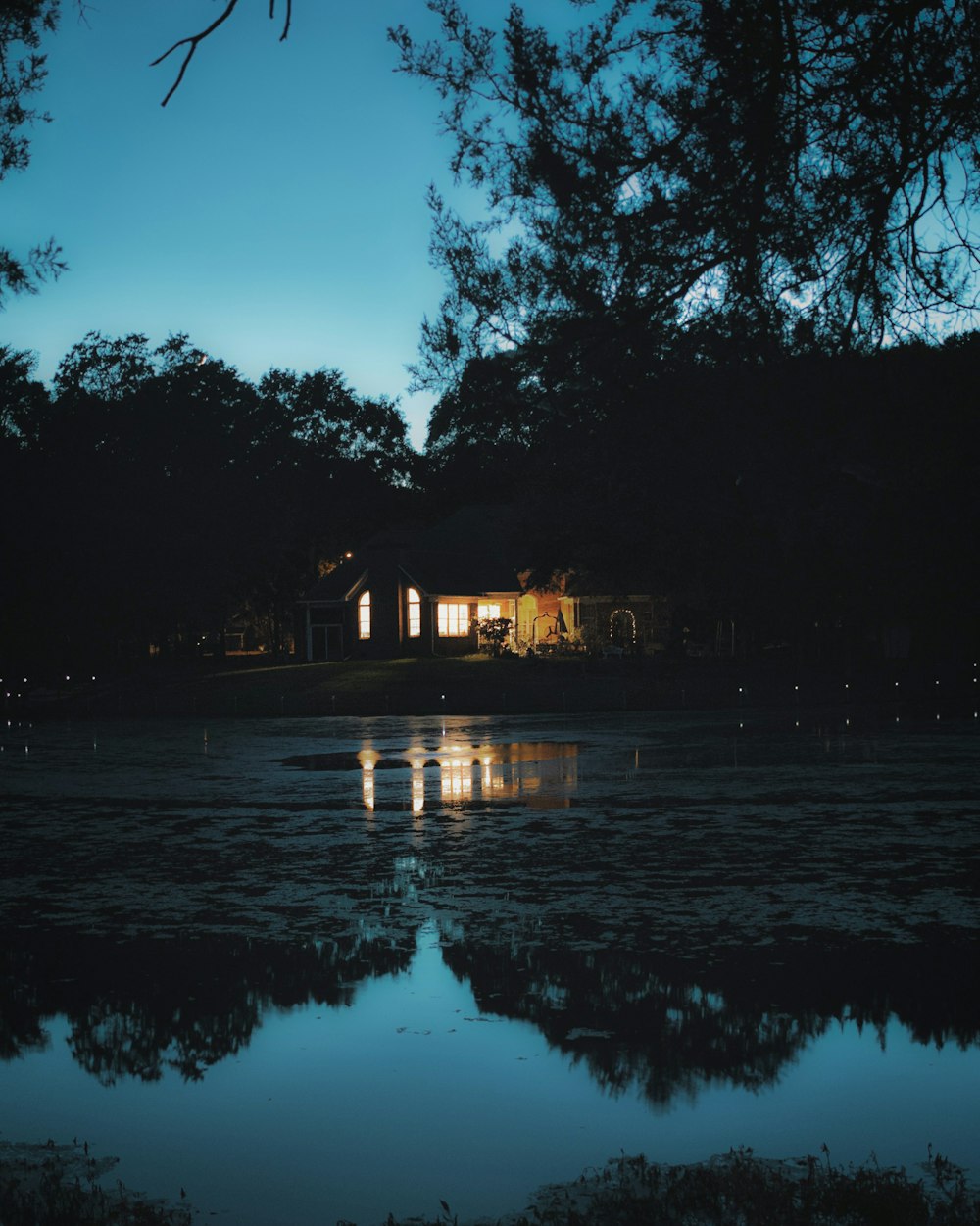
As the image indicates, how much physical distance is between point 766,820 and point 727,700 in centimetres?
2798

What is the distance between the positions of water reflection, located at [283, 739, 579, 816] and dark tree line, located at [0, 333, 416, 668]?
110 feet

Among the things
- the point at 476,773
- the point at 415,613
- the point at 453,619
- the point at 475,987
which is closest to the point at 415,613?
the point at 415,613

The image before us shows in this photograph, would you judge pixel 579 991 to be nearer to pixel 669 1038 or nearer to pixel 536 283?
pixel 669 1038

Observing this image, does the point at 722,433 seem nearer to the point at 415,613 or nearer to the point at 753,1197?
the point at 753,1197

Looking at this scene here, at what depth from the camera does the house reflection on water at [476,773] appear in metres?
19.8

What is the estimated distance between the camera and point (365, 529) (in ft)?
299

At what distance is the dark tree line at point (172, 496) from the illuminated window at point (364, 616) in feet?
37.1

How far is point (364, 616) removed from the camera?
2474 inches

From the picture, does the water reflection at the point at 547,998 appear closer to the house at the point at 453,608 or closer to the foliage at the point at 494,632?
the house at the point at 453,608

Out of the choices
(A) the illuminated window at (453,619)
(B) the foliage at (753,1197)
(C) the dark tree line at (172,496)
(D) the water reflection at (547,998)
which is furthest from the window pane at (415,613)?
(B) the foliage at (753,1197)

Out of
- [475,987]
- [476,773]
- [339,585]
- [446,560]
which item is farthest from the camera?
[339,585]

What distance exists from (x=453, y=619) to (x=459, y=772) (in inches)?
1452

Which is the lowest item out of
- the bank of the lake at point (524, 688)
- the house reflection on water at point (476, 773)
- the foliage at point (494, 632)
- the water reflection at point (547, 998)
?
the water reflection at point (547, 998)

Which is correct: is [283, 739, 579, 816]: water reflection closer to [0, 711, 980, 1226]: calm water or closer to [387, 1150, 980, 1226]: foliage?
[0, 711, 980, 1226]: calm water
